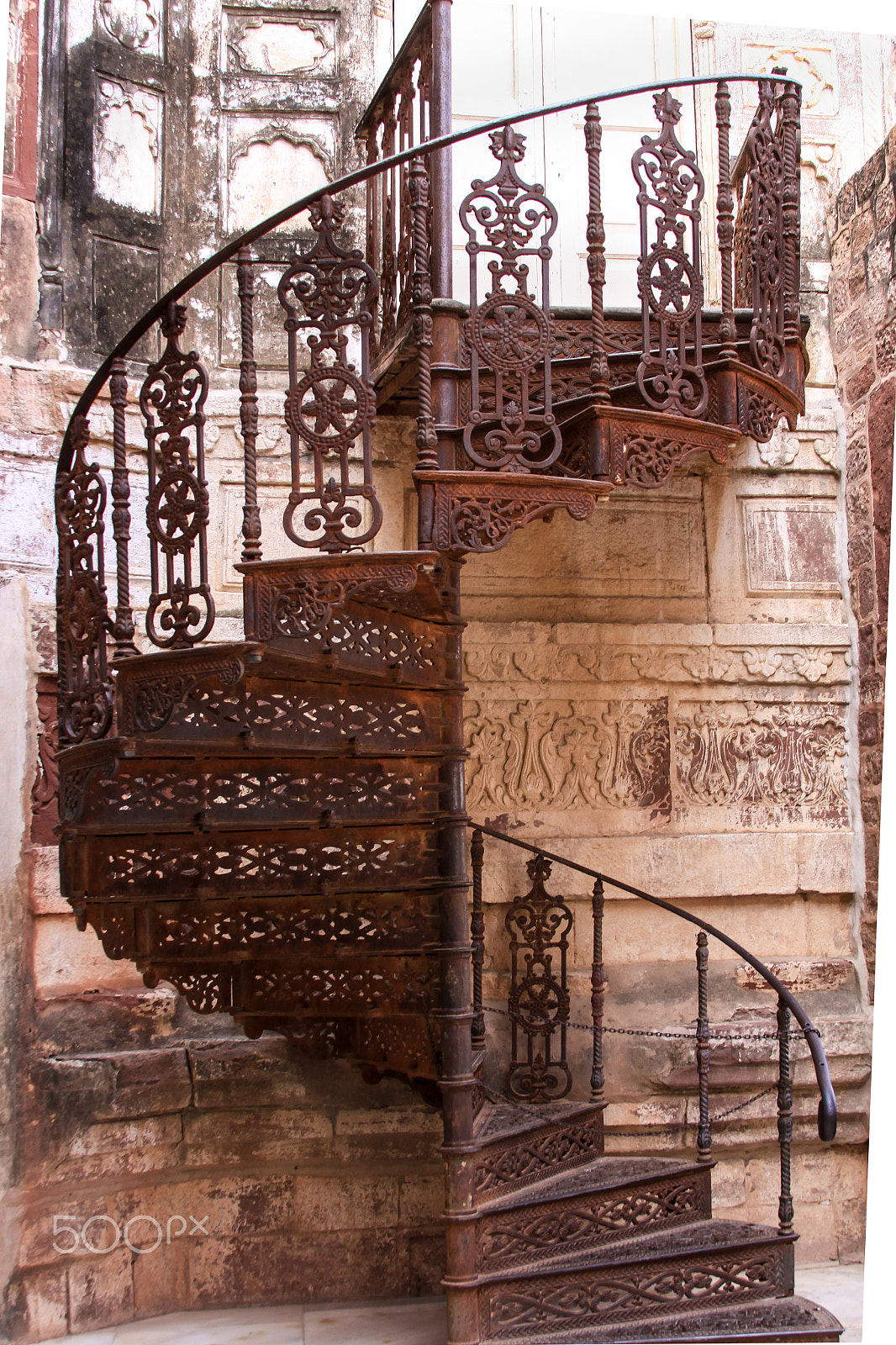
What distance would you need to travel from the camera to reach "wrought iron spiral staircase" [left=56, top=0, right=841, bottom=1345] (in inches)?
121

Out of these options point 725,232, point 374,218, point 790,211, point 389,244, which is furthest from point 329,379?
point 790,211

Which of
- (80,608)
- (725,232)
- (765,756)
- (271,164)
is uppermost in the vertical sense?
(271,164)

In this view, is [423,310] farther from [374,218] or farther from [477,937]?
[477,937]

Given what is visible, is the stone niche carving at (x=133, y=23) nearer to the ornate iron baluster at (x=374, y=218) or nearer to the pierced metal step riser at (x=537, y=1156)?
the ornate iron baluster at (x=374, y=218)

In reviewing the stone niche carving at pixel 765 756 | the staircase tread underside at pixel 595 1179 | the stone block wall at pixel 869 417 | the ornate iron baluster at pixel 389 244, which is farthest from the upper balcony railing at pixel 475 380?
the staircase tread underside at pixel 595 1179

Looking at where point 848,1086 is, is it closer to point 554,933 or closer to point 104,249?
point 554,933

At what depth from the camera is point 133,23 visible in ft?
14.9

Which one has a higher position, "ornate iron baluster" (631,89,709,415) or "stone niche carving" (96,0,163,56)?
"stone niche carving" (96,0,163,56)

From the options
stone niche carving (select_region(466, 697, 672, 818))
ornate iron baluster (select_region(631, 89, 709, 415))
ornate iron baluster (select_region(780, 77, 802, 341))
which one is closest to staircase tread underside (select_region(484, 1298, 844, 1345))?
stone niche carving (select_region(466, 697, 672, 818))

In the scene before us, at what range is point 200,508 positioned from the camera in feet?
9.90

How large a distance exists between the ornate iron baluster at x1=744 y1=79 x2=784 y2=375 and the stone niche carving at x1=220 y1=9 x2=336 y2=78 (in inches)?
69.7

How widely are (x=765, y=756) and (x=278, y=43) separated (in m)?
Answer: 3.21

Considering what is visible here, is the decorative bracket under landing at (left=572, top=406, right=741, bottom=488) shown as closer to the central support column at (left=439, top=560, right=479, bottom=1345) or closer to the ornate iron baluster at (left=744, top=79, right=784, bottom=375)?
the ornate iron baluster at (left=744, top=79, right=784, bottom=375)

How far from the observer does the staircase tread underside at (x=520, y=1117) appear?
3544 millimetres
